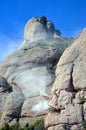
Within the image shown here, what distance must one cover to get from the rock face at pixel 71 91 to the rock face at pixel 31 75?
5842mm

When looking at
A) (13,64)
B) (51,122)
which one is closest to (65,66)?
(51,122)

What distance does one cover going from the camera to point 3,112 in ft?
194

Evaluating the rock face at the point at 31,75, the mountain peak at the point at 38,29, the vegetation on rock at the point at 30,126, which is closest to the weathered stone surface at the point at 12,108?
the rock face at the point at 31,75

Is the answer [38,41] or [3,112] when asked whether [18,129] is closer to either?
[3,112]

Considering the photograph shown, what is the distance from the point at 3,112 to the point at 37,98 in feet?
17.2

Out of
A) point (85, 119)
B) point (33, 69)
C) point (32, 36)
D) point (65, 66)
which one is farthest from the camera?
point (32, 36)

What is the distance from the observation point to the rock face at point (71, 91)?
48.4 meters

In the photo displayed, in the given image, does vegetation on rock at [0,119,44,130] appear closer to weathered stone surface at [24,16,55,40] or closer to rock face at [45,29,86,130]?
rock face at [45,29,86,130]

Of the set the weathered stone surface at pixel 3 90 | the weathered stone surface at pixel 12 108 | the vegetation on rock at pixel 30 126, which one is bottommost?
the vegetation on rock at pixel 30 126

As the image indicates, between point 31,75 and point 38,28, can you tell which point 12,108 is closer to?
point 31,75

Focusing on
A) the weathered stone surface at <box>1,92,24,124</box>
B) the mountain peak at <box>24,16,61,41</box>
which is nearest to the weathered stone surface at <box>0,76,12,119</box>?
the weathered stone surface at <box>1,92,24,124</box>

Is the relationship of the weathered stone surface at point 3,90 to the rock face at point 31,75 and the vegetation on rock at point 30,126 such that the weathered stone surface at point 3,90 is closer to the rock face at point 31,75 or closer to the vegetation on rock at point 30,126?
the rock face at point 31,75

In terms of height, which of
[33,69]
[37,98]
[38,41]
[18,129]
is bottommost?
[18,129]

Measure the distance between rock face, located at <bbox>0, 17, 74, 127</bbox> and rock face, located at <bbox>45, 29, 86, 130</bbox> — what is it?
584 cm
